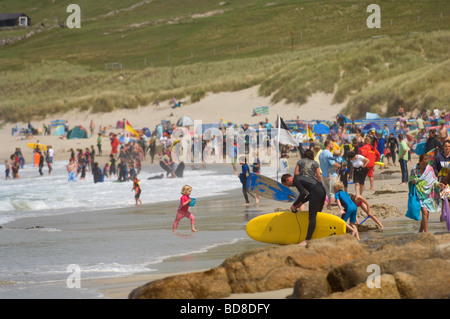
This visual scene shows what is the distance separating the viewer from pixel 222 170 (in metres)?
30.3

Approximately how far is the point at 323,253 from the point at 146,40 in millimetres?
92458

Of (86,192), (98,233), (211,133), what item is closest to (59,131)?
(211,133)

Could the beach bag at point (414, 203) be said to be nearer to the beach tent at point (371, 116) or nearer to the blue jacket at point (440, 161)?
the blue jacket at point (440, 161)

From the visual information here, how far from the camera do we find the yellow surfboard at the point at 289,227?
9.75m

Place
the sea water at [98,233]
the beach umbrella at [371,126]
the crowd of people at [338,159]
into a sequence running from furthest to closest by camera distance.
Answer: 1. the beach umbrella at [371,126]
2. the crowd of people at [338,159]
3. the sea water at [98,233]

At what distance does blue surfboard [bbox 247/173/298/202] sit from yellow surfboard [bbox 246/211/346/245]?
3.23m

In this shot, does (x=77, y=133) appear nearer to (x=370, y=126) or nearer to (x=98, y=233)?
(x=370, y=126)

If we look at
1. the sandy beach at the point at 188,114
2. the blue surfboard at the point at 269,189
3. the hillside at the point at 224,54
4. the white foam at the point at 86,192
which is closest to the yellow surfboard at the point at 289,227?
the blue surfboard at the point at 269,189

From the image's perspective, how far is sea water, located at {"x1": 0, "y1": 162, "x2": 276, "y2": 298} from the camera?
9203 mm

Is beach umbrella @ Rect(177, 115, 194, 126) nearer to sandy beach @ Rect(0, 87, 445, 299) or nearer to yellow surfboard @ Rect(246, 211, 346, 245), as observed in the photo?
sandy beach @ Rect(0, 87, 445, 299)

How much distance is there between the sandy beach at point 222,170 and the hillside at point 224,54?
136 cm

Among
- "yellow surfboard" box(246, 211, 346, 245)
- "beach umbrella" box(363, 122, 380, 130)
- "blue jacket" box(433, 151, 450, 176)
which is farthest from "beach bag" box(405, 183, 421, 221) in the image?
"beach umbrella" box(363, 122, 380, 130)

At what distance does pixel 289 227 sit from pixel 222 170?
67.0ft
